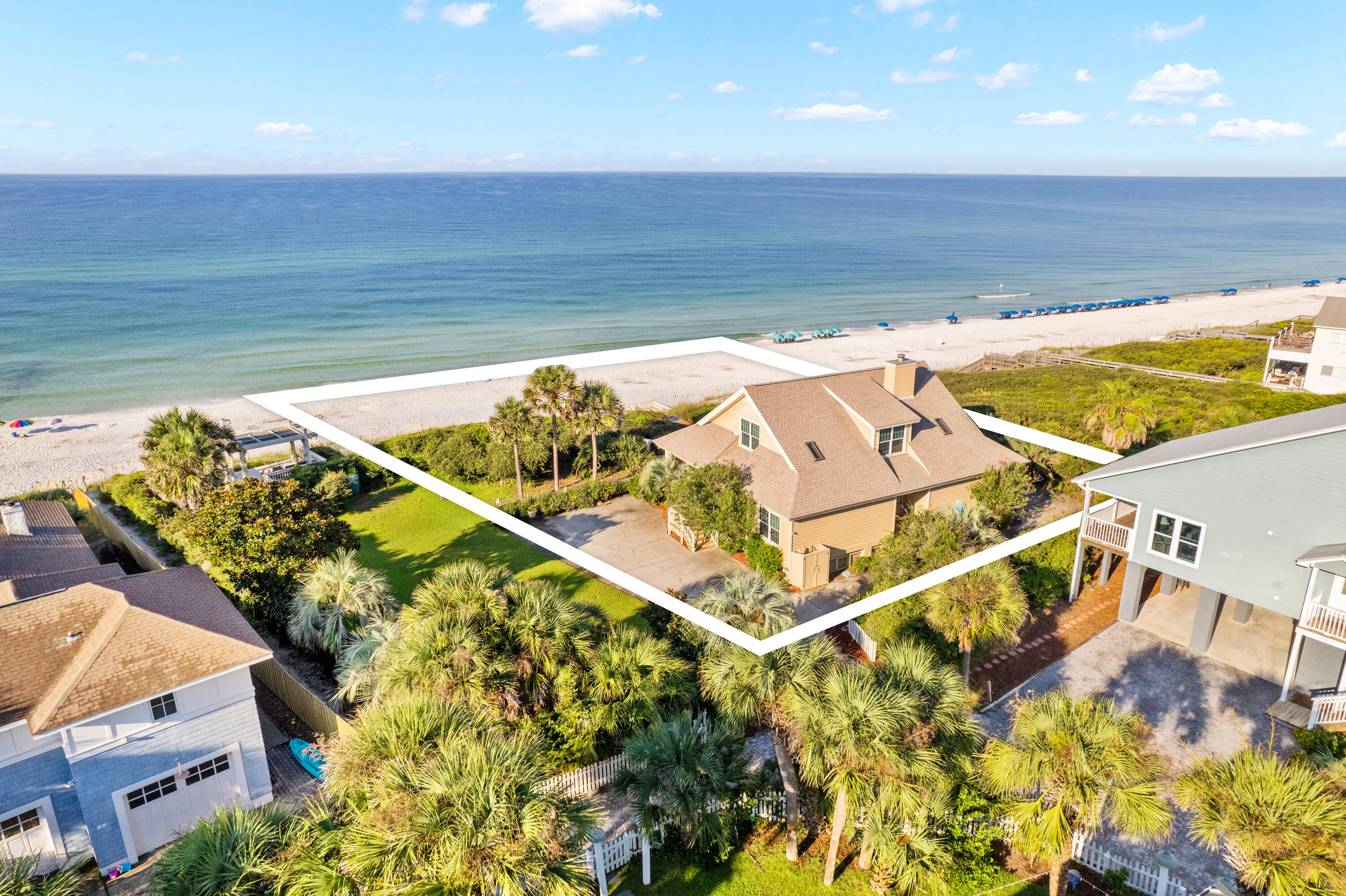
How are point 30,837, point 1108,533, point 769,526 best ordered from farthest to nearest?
point 769,526 → point 1108,533 → point 30,837

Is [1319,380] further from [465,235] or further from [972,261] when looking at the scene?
[465,235]

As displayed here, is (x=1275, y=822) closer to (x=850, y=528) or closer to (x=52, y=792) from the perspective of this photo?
(x=850, y=528)

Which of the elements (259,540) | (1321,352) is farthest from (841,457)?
(1321,352)

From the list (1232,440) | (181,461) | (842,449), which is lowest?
(181,461)

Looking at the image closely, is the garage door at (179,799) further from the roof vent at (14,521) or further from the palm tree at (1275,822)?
the palm tree at (1275,822)

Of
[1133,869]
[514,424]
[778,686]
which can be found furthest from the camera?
[514,424]

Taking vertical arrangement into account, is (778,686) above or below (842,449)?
below
